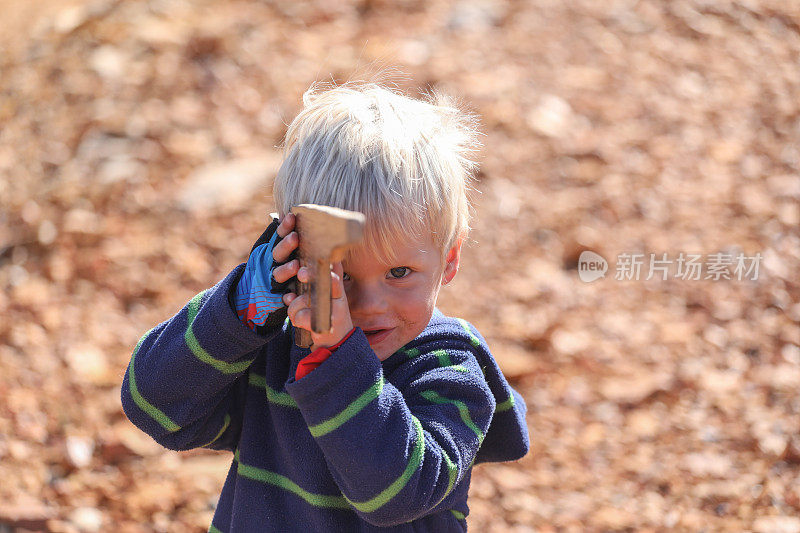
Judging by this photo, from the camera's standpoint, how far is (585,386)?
3834 millimetres

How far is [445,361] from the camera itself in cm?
159

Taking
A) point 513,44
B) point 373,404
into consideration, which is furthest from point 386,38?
point 373,404

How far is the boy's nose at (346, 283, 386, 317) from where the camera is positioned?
4.80 ft

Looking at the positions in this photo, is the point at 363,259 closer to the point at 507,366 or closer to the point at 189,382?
the point at 189,382

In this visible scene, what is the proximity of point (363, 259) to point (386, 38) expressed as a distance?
4936 millimetres

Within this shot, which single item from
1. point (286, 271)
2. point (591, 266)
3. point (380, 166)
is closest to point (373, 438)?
point (286, 271)

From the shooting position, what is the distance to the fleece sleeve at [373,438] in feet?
4.42

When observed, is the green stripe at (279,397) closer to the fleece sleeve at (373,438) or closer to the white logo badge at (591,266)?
the fleece sleeve at (373,438)

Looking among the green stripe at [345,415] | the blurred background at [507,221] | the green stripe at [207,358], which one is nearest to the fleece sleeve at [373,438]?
the green stripe at [345,415]

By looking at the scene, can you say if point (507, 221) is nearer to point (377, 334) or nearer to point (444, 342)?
point (444, 342)

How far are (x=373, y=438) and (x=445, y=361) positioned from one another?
0.28 metres

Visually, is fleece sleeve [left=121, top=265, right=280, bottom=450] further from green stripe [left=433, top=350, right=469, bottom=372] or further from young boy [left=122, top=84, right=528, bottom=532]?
green stripe [left=433, top=350, right=469, bottom=372]

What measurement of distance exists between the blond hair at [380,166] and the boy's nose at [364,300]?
67 millimetres

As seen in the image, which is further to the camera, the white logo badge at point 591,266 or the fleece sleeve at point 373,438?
the white logo badge at point 591,266
